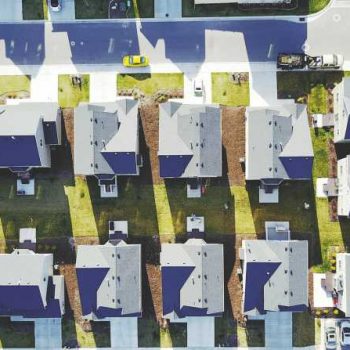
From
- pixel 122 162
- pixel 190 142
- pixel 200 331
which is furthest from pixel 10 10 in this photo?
pixel 200 331

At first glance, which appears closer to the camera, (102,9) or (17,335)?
(102,9)

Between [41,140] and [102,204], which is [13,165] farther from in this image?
[102,204]

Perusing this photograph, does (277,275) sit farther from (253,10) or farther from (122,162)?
(253,10)

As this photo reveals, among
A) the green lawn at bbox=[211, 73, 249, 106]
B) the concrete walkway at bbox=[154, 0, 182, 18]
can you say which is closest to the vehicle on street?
the green lawn at bbox=[211, 73, 249, 106]

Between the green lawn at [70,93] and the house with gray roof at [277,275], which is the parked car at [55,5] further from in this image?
the house with gray roof at [277,275]

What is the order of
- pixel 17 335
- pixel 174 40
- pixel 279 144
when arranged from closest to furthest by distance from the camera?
1. pixel 279 144
2. pixel 174 40
3. pixel 17 335

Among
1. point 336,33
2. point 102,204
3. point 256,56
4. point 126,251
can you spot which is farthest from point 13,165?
point 336,33
